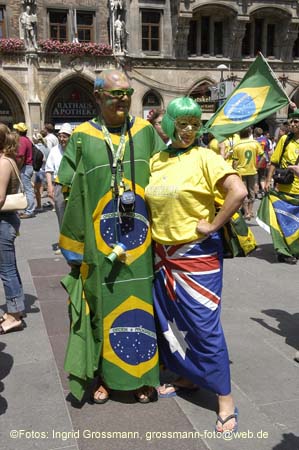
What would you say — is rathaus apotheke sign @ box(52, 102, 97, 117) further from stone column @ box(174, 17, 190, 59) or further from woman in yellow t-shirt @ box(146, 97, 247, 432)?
woman in yellow t-shirt @ box(146, 97, 247, 432)

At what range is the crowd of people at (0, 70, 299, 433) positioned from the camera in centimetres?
267

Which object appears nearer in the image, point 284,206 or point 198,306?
point 198,306

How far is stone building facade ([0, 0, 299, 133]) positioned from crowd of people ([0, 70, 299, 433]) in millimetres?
19376

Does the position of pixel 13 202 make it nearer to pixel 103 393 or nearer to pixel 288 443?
pixel 103 393

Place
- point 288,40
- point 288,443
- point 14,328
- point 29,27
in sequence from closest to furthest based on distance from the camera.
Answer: point 288,443 < point 14,328 < point 29,27 < point 288,40

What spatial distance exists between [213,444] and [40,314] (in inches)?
100

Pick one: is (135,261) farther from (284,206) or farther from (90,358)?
(284,206)

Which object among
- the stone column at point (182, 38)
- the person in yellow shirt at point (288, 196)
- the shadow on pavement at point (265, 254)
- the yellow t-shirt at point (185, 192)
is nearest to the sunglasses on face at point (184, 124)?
the yellow t-shirt at point (185, 192)

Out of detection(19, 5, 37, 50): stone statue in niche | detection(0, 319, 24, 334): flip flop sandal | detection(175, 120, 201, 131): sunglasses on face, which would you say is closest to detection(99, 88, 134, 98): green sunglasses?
detection(175, 120, 201, 131): sunglasses on face

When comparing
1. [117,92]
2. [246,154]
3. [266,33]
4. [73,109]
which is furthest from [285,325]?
[266,33]

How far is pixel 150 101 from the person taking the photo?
23.8 meters

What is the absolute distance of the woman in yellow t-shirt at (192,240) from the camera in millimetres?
2621

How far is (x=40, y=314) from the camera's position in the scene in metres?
4.69

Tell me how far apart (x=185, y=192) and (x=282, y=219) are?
12.0 ft
